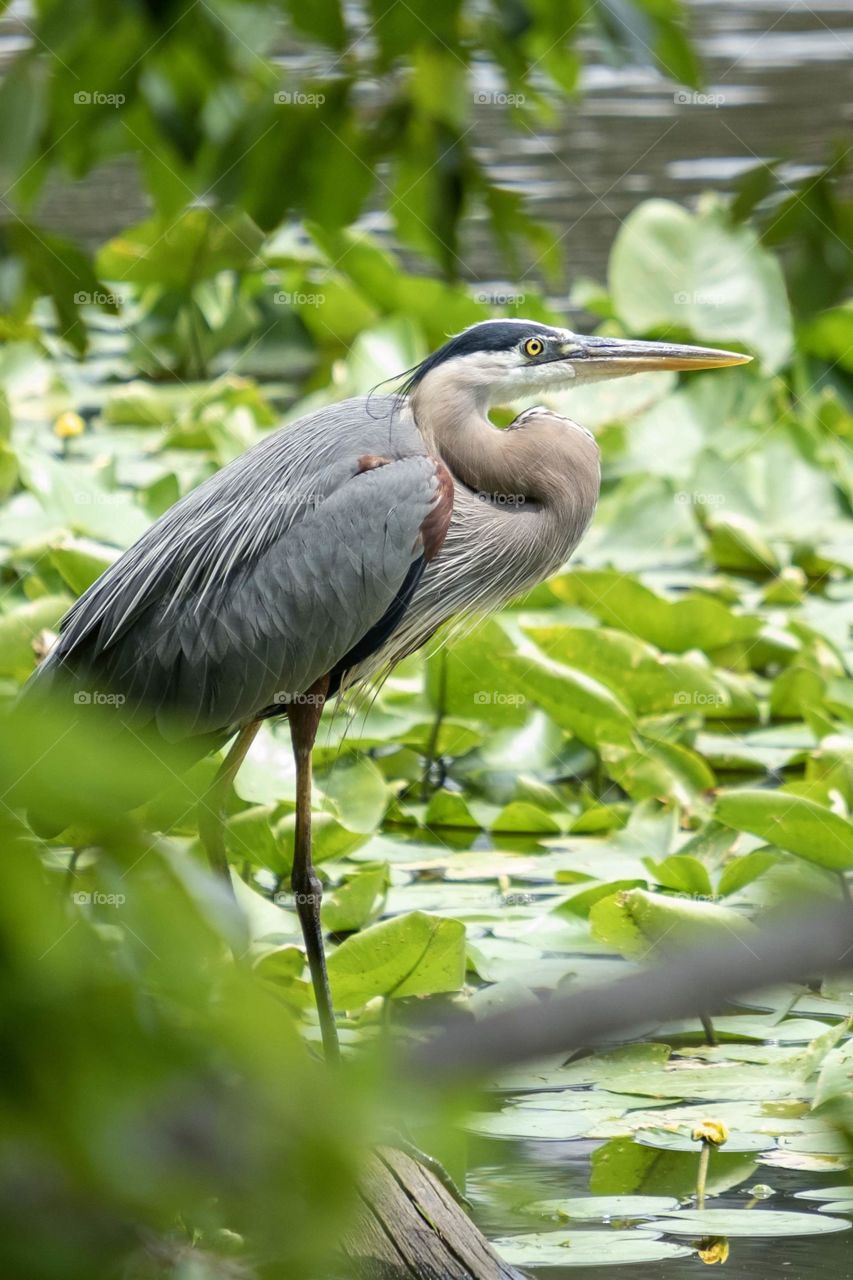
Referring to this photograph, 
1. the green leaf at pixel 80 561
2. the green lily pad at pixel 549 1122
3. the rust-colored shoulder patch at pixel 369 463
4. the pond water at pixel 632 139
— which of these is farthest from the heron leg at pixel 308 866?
the pond water at pixel 632 139

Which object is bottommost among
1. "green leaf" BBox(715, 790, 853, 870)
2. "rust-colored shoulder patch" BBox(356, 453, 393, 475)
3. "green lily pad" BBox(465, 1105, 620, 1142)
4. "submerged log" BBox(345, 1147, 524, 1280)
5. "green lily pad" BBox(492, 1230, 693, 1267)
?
"green lily pad" BBox(465, 1105, 620, 1142)

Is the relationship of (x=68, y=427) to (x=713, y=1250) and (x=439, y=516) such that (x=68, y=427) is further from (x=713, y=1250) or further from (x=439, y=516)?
(x=713, y=1250)

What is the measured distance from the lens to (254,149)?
206 centimetres

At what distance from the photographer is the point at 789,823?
3.41 m

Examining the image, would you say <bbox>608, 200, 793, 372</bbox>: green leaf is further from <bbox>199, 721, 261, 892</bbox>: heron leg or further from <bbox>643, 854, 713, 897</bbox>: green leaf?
<bbox>199, 721, 261, 892</bbox>: heron leg

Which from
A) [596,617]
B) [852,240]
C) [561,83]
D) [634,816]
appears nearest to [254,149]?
[561,83]

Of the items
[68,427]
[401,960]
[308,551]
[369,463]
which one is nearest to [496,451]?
[369,463]

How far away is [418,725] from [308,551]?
1.20 meters

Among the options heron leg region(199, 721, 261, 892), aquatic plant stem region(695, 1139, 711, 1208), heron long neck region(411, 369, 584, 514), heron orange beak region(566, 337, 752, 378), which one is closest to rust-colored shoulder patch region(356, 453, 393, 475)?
heron long neck region(411, 369, 584, 514)

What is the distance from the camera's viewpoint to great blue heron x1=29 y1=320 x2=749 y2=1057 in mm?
3240

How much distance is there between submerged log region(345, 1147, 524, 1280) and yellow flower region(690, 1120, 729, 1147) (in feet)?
1.75

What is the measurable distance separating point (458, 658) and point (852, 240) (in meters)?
2.41

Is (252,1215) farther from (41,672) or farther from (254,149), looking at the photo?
(41,672)

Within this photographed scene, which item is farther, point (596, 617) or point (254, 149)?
point (596, 617)
